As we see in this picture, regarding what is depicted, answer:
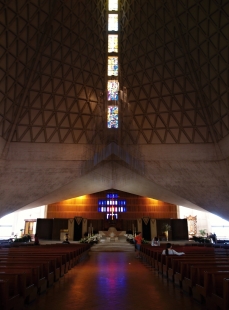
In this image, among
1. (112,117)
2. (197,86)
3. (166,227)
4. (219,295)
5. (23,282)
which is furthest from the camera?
(166,227)

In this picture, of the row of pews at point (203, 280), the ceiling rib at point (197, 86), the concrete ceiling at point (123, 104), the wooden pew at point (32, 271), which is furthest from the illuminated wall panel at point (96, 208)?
the wooden pew at point (32, 271)

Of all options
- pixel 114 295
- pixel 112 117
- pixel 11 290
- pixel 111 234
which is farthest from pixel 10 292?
pixel 111 234

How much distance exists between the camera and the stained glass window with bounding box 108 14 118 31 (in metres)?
22.4

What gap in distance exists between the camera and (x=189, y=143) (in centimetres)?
1966

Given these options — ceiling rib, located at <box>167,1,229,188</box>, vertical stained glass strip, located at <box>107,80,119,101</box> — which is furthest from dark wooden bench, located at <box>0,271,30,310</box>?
vertical stained glass strip, located at <box>107,80,119,101</box>

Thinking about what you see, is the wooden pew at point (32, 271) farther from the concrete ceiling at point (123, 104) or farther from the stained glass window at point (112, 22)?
the stained glass window at point (112, 22)

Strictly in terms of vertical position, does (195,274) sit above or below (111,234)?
above

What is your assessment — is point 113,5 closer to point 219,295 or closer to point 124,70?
point 124,70

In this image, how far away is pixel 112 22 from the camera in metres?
22.5

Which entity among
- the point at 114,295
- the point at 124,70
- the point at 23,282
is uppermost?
the point at 124,70

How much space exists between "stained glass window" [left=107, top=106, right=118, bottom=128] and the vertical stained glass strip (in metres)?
0.92

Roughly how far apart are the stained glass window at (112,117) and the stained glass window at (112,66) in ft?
11.1

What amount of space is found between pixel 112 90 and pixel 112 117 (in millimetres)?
2653

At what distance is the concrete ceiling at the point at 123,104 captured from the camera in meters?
16.8
